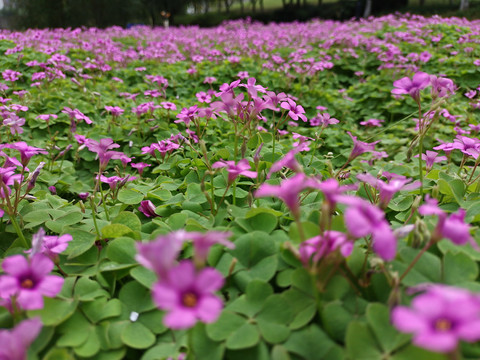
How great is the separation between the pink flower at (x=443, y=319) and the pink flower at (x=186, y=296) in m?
0.29

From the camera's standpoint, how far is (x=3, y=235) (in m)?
1.40

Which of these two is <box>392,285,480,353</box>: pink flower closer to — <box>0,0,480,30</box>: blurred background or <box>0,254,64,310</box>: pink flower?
<box>0,254,64,310</box>: pink flower

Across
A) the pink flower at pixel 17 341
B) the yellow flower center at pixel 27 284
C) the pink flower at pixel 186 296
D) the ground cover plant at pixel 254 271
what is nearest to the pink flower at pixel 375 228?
the ground cover plant at pixel 254 271

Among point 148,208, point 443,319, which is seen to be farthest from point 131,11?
point 443,319

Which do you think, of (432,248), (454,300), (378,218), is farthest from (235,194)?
(454,300)

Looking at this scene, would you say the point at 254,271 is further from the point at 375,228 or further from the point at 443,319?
the point at 443,319

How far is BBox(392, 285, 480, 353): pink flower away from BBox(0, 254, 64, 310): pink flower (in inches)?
28.6

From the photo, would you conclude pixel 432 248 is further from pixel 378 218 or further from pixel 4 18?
pixel 4 18

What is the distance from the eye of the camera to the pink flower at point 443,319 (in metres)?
0.49

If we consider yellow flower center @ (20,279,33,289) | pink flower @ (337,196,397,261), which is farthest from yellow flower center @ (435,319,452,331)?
yellow flower center @ (20,279,33,289)

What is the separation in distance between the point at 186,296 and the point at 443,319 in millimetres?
412

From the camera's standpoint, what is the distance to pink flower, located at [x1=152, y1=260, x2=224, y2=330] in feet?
1.88

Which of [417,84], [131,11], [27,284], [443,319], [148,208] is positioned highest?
[131,11]

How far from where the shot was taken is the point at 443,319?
0.54 m
